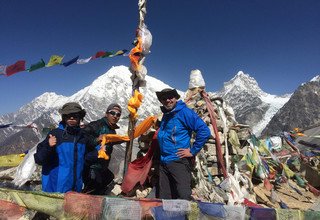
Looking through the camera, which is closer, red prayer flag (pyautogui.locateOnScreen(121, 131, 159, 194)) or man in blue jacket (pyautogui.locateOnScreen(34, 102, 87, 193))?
man in blue jacket (pyautogui.locateOnScreen(34, 102, 87, 193))

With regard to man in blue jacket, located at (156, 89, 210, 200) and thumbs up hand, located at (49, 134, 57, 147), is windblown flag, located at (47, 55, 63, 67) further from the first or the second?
thumbs up hand, located at (49, 134, 57, 147)

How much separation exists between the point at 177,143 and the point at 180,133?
7.1 inches

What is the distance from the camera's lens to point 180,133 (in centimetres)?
604

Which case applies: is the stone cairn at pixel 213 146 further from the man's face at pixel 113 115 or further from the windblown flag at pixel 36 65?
the windblown flag at pixel 36 65

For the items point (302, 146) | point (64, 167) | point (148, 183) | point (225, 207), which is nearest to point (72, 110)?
point (64, 167)

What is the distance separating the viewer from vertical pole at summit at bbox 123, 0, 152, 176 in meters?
7.14

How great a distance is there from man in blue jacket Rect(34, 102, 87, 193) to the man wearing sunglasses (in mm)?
352

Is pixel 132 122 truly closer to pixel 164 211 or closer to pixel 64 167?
pixel 64 167

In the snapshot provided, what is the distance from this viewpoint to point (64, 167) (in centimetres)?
531

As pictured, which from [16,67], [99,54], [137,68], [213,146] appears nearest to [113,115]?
[137,68]

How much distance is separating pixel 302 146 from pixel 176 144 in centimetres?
1684

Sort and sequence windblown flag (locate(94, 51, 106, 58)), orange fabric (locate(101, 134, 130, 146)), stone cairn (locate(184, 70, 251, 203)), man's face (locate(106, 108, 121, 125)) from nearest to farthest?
orange fabric (locate(101, 134, 130, 146)) → man's face (locate(106, 108, 121, 125)) → stone cairn (locate(184, 70, 251, 203)) → windblown flag (locate(94, 51, 106, 58))

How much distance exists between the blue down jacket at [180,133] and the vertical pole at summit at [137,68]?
1.20 meters

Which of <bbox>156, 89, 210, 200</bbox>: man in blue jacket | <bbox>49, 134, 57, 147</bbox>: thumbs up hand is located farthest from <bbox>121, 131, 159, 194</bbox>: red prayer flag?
<bbox>49, 134, 57, 147</bbox>: thumbs up hand
